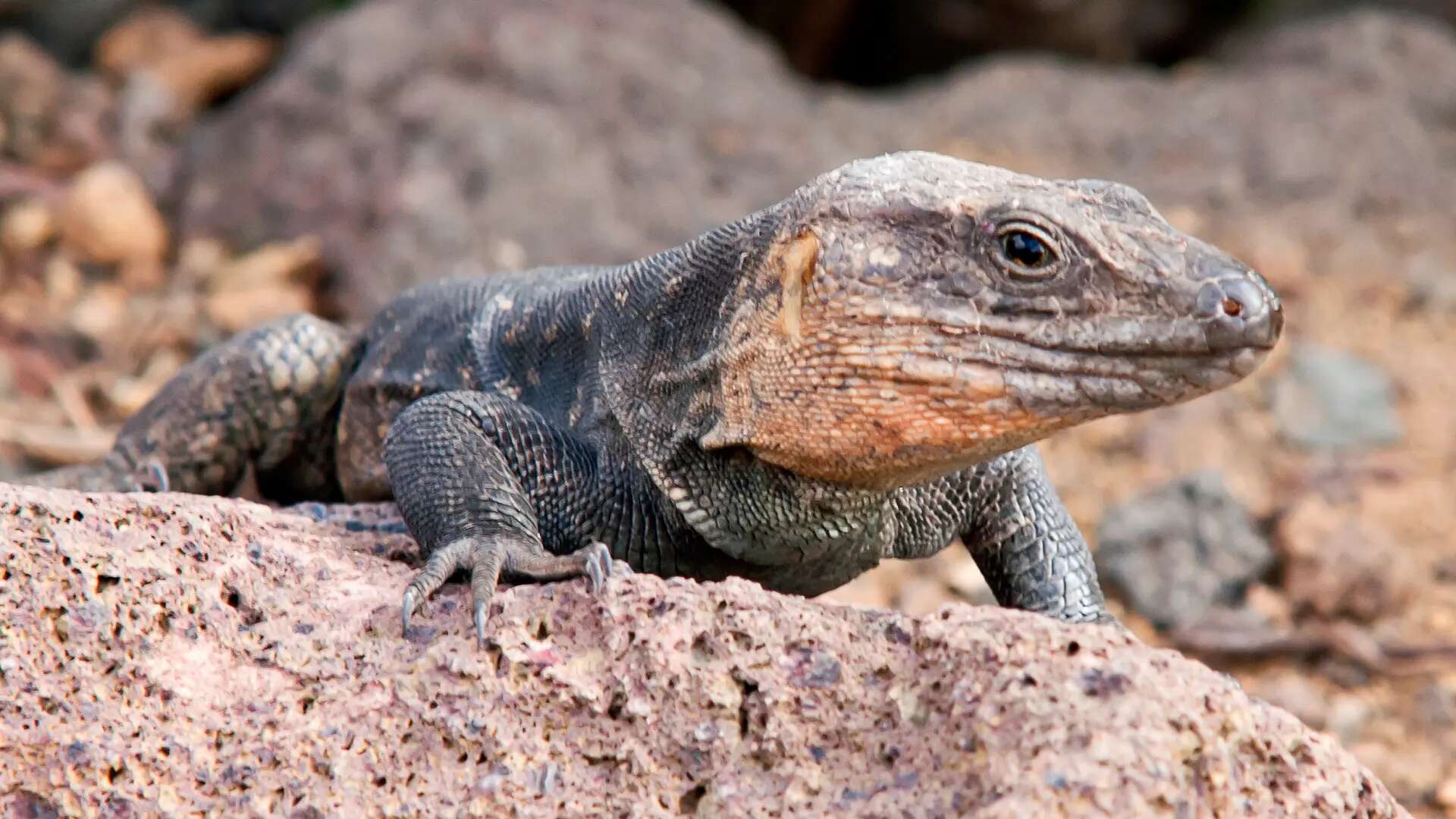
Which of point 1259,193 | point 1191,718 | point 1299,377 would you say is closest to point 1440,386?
point 1299,377

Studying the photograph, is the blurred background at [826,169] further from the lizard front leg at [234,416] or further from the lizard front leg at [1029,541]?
the lizard front leg at [1029,541]

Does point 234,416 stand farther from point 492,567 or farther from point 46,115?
point 46,115

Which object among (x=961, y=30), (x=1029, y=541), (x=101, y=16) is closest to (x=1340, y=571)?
(x=1029, y=541)

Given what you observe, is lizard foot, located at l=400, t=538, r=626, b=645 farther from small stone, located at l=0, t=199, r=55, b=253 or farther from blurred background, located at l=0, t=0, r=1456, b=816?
small stone, located at l=0, t=199, r=55, b=253

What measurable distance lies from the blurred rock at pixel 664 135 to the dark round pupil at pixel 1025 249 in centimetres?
678

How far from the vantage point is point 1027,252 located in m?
3.38

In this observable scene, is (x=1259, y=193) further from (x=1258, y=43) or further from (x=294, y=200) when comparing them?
(x=294, y=200)

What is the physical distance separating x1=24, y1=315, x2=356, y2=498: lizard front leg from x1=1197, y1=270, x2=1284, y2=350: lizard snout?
314cm

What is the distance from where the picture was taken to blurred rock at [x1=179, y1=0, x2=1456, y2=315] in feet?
33.8

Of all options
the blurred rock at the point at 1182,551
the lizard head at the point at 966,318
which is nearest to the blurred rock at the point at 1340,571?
the blurred rock at the point at 1182,551

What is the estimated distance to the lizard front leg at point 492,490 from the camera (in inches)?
137

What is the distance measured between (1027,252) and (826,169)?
7.85m

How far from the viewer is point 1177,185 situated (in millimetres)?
11406

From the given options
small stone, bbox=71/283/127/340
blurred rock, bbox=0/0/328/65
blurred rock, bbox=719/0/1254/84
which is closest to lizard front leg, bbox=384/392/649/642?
small stone, bbox=71/283/127/340
